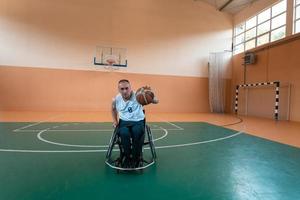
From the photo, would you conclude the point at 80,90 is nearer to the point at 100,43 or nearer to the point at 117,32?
the point at 100,43

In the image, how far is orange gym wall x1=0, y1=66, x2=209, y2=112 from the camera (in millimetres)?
11305

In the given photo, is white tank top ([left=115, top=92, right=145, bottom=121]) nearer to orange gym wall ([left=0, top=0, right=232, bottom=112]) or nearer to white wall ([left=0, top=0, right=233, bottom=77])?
orange gym wall ([left=0, top=0, right=232, bottom=112])

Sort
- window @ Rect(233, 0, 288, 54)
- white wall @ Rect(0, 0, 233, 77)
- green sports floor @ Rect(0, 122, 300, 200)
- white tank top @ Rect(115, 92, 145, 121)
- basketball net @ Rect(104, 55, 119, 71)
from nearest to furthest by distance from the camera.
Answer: green sports floor @ Rect(0, 122, 300, 200), white tank top @ Rect(115, 92, 145, 121), window @ Rect(233, 0, 288, 54), white wall @ Rect(0, 0, 233, 77), basketball net @ Rect(104, 55, 119, 71)

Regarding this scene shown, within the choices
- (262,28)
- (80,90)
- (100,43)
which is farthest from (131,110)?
(262,28)

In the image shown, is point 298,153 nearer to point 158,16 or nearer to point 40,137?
point 40,137

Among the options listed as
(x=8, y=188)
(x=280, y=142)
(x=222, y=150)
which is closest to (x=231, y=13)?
(x=280, y=142)

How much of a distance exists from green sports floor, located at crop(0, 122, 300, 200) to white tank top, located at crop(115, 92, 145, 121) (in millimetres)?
687

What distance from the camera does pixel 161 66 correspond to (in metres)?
13.0

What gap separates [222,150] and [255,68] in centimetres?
901

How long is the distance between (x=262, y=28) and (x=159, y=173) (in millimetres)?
11075

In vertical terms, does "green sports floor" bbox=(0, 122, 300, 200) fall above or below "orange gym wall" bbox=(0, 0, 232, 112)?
below

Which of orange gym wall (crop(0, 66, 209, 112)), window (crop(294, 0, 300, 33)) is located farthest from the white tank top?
orange gym wall (crop(0, 66, 209, 112))

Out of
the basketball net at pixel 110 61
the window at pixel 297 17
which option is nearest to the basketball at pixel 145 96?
the window at pixel 297 17

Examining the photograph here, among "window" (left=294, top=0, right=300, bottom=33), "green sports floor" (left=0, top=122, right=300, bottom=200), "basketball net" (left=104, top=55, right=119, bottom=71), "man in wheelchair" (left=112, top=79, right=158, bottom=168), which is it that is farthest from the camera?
"basketball net" (left=104, top=55, right=119, bottom=71)
